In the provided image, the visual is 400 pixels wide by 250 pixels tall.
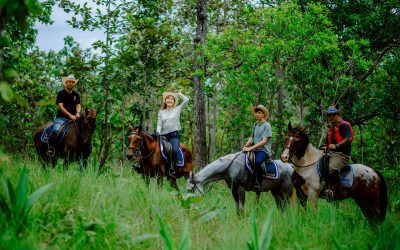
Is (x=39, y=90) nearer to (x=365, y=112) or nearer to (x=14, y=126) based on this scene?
(x=14, y=126)

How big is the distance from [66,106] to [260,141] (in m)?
4.84

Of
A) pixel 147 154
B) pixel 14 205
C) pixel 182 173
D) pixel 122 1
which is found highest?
pixel 122 1

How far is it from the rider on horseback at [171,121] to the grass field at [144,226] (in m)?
3.63

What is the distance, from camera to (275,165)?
30.4ft

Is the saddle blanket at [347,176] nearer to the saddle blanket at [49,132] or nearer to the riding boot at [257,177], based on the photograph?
the riding boot at [257,177]

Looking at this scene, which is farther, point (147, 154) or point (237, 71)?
point (237, 71)

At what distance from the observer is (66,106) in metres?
10.3

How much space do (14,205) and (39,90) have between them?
1545 centimetres

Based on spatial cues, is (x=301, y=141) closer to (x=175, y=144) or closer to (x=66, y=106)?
(x=175, y=144)

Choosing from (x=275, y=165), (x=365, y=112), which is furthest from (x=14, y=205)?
(x=365, y=112)

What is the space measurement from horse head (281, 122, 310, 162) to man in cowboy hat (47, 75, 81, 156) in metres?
4.96

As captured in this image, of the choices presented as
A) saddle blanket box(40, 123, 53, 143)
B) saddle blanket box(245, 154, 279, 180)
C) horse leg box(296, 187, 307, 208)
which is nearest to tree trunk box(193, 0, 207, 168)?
saddle blanket box(40, 123, 53, 143)

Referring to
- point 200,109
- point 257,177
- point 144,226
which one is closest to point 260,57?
point 200,109

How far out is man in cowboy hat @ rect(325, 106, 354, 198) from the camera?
335 inches
